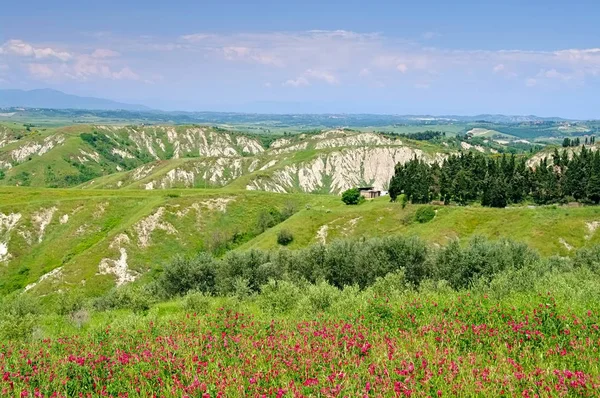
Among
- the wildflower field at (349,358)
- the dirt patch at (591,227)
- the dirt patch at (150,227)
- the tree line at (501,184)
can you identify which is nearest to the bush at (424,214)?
the tree line at (501,184)

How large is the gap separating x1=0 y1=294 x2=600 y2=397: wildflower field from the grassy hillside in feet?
280

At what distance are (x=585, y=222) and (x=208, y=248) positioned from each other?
324 feet

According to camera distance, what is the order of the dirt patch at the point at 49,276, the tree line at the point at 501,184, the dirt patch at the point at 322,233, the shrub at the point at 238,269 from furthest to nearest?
1. the tree line at the point at 501,184
2. the dirt patch at the point at 322,233
3. the dirt patch at the point at 49,276
4. the shrub at the point at 238,269

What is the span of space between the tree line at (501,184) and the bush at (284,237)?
40.4 metres

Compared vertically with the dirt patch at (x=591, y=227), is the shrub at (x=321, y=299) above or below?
above

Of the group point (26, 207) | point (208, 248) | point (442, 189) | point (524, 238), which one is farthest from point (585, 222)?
point (26, 207)

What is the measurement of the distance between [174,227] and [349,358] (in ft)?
433

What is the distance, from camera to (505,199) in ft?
413

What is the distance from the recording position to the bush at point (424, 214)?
118 meters

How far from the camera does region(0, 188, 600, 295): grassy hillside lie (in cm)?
10381

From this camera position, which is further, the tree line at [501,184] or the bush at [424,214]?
the tree line at [501,184]

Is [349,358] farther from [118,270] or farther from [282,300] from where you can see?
[118,270]

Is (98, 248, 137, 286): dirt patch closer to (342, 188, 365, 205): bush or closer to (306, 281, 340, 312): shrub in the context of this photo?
(342, 188, 365, 205): bush

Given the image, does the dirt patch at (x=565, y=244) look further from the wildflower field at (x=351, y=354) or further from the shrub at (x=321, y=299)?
the shrub at (x=321, y=299)
